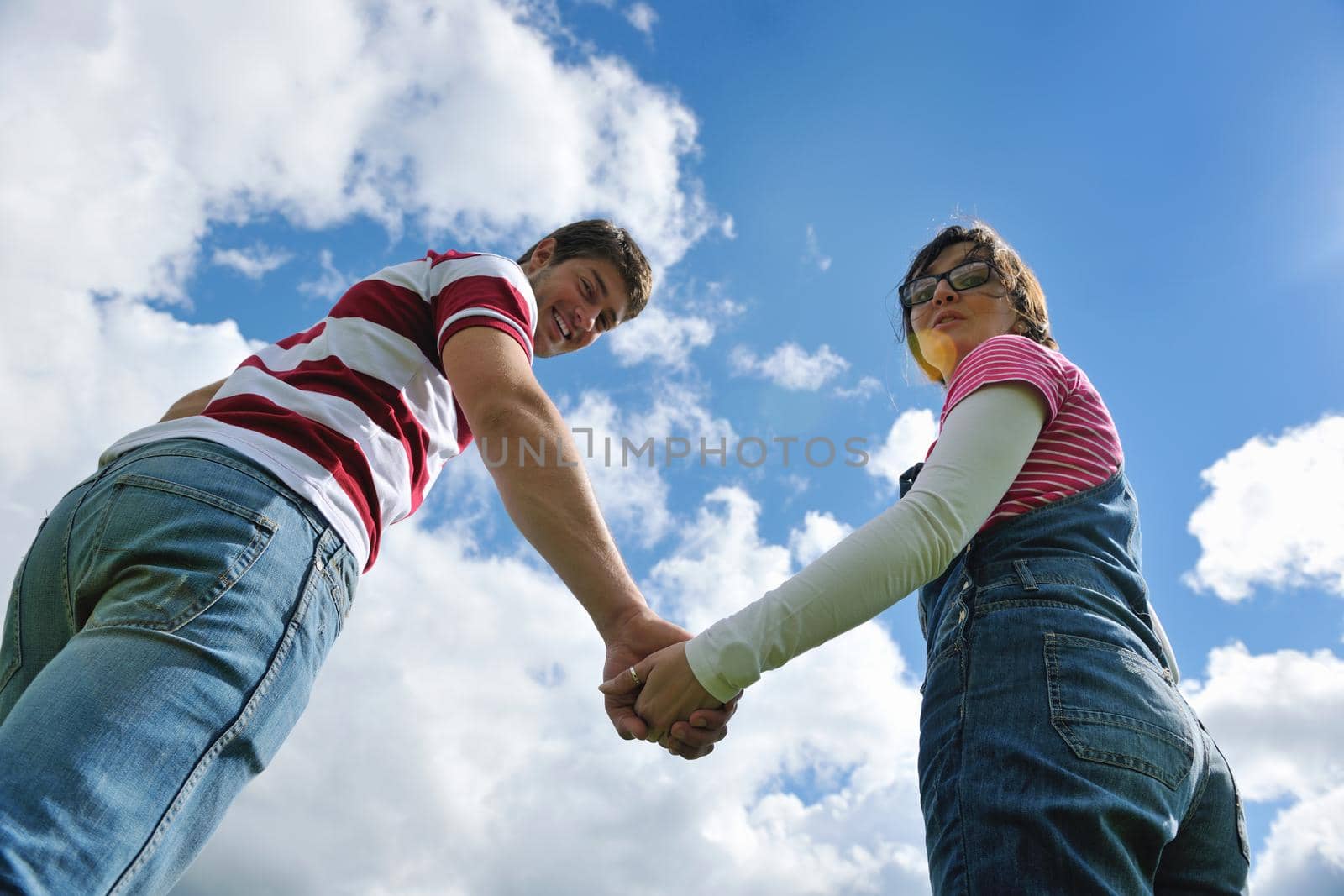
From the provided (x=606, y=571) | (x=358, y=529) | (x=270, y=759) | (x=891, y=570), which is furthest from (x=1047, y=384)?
(x=270, y=759)

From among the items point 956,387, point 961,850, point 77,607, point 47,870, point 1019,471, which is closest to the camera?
point 47,870

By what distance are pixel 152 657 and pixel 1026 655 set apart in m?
2.08

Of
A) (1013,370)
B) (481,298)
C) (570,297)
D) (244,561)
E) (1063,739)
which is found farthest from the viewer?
(570,297)

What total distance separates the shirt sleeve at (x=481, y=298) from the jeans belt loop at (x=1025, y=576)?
5.47 ft

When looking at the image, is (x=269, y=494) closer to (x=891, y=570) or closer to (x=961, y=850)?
(x=891, y=570)

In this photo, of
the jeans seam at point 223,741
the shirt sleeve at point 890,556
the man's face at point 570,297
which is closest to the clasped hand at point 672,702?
the shirt sleeve at point 890,556

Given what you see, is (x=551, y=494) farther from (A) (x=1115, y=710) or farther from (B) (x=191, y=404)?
(B) (x=191, y=404)

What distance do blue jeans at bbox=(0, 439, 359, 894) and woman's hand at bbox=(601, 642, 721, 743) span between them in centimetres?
92

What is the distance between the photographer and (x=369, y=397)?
2949mm

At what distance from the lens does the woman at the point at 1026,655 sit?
83.0 inches

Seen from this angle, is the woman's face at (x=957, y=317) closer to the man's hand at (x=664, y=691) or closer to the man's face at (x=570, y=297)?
the man's face at (x=570, y=297)

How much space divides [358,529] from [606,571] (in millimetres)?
769

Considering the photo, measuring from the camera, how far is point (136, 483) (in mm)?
2477

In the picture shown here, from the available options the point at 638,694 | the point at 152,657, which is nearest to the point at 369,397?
the point at 152,657
